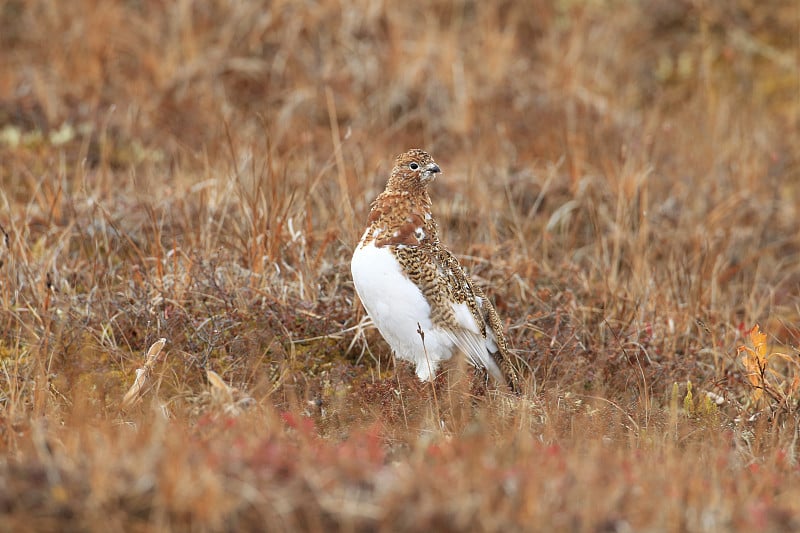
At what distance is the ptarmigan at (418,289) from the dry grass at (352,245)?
13cm

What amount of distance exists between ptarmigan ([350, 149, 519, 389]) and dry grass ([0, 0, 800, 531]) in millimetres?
130

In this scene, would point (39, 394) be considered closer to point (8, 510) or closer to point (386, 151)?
point (8, 510)

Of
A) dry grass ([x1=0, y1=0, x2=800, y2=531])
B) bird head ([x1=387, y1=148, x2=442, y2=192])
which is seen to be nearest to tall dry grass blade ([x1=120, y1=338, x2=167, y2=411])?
dry grass ([x1=0, y1=0, x2=800, y2=531])

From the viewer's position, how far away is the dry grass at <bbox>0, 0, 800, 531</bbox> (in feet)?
8.02

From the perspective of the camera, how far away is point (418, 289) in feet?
12.3

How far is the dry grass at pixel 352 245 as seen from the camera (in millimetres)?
2445

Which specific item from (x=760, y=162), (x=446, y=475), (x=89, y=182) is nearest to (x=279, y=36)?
(x=89, y=182)

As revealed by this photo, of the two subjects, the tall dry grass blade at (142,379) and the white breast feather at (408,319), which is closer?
the tall dry grass blade at (142,379)

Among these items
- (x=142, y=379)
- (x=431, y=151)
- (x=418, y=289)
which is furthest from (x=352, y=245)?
(x=431, y=151)

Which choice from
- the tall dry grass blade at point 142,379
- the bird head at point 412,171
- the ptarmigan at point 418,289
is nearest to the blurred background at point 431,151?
the tall dry grass blade at point 142,379

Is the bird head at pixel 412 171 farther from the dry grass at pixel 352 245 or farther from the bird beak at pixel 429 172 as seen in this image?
the dry grass at pixel 352 245

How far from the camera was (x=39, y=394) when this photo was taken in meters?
3.34

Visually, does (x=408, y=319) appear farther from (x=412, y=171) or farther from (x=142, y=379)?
(x=142, y=379)

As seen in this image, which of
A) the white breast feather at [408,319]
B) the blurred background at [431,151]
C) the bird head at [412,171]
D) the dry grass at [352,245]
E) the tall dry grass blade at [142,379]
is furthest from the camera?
the blurred background at [431,151]
